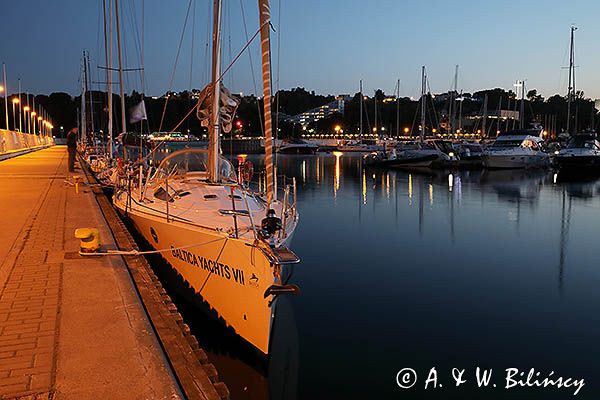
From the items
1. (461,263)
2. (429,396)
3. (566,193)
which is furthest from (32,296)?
(566,193)

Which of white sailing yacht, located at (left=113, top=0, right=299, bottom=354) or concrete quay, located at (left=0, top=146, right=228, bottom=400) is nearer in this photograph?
concrete quay, located at (left=0, top=146, right=228, bottom=400)

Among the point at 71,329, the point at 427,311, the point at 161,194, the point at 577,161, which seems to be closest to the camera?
the point at 71,329

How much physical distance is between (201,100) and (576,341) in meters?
8.77

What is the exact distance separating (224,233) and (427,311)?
16.0 feet

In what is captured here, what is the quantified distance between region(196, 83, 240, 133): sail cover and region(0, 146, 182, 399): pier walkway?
132 inches

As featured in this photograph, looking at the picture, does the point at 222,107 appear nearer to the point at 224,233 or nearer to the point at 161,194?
the point at 161,194

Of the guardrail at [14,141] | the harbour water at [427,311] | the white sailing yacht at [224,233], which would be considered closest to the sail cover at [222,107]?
the white sailing yacht at [224,233]

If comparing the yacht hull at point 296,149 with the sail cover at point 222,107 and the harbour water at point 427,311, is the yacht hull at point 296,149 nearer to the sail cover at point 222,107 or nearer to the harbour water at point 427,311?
the harbour water at point 427,311

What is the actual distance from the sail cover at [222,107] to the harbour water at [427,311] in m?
4.05

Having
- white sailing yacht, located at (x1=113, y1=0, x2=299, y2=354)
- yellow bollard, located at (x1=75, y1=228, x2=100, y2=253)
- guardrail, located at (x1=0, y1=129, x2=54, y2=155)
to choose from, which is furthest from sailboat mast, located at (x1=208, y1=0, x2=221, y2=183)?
guardrail, located at (x1=0, y1=129, x2=54, y2=155)

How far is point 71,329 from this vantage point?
18.6 ft

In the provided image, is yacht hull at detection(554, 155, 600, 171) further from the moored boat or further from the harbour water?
the harbour water

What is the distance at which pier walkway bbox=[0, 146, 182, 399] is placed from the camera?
4.53 metres

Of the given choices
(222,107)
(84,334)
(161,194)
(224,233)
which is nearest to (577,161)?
(222,107)
